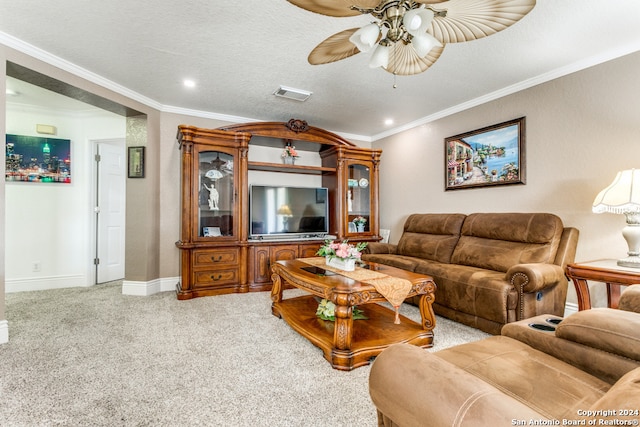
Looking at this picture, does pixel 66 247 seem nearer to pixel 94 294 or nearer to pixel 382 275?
pixel 94 294

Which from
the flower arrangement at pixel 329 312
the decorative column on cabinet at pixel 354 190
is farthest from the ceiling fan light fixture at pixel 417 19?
the decorative column on cabinet at pixel 354 190

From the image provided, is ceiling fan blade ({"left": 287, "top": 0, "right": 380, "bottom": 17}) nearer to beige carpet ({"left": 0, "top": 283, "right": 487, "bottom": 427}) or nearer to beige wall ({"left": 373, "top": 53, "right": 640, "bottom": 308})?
beige carpet ({"left": 0, "top": 283, "right": 487, "bottom": 427})

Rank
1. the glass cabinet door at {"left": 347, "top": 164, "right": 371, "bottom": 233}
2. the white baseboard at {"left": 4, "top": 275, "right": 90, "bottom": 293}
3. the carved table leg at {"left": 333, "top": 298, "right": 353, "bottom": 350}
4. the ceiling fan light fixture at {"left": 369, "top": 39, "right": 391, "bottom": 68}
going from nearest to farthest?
the ceiling fan light fixture at {"left": 369, "top": 39, "right": 391, "bottom": 68} < the carved table leg at {"left": 333, "top": 298, "right": 353, "bottom": 350} < the white baseboard at {"left": 4, "top": 275, "right": 90, "bottom": 293} < the glass cabinet door at {"left": 347, "top": 164, "right": 371, "bottom": 233}

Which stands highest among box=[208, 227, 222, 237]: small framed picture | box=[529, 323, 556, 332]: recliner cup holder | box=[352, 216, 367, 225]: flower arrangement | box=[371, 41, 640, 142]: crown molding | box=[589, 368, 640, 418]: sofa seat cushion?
box=[371, 41, 640, 142]: crown molding

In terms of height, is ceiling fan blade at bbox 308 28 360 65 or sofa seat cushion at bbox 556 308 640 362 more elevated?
ceiling fan blade at bbox 308 28 360 65

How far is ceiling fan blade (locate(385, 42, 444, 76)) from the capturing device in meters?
1.87

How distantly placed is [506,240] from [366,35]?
255cm

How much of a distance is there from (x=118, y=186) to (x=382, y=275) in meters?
4.22

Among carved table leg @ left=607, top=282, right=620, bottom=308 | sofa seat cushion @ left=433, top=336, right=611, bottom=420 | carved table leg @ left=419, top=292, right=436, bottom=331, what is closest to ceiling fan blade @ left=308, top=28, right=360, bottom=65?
sofa seat cushion @ left=433, top=336, right=611, bottom=420

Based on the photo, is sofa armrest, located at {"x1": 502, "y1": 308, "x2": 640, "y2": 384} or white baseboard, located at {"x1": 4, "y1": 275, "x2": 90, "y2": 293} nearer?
sofa armrest, located at {"x1": 502, "y1": 308, "x2": 640, "y2": 384}

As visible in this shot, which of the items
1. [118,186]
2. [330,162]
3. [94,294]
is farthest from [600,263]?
[118,186]

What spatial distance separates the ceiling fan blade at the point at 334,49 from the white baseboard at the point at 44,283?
14.4ft

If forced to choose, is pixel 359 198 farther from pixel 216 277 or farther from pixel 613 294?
pixel 613 294

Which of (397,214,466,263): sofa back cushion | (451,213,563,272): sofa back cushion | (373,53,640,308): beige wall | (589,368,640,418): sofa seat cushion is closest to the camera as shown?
(589,368,640,418): sofa seat cushion
